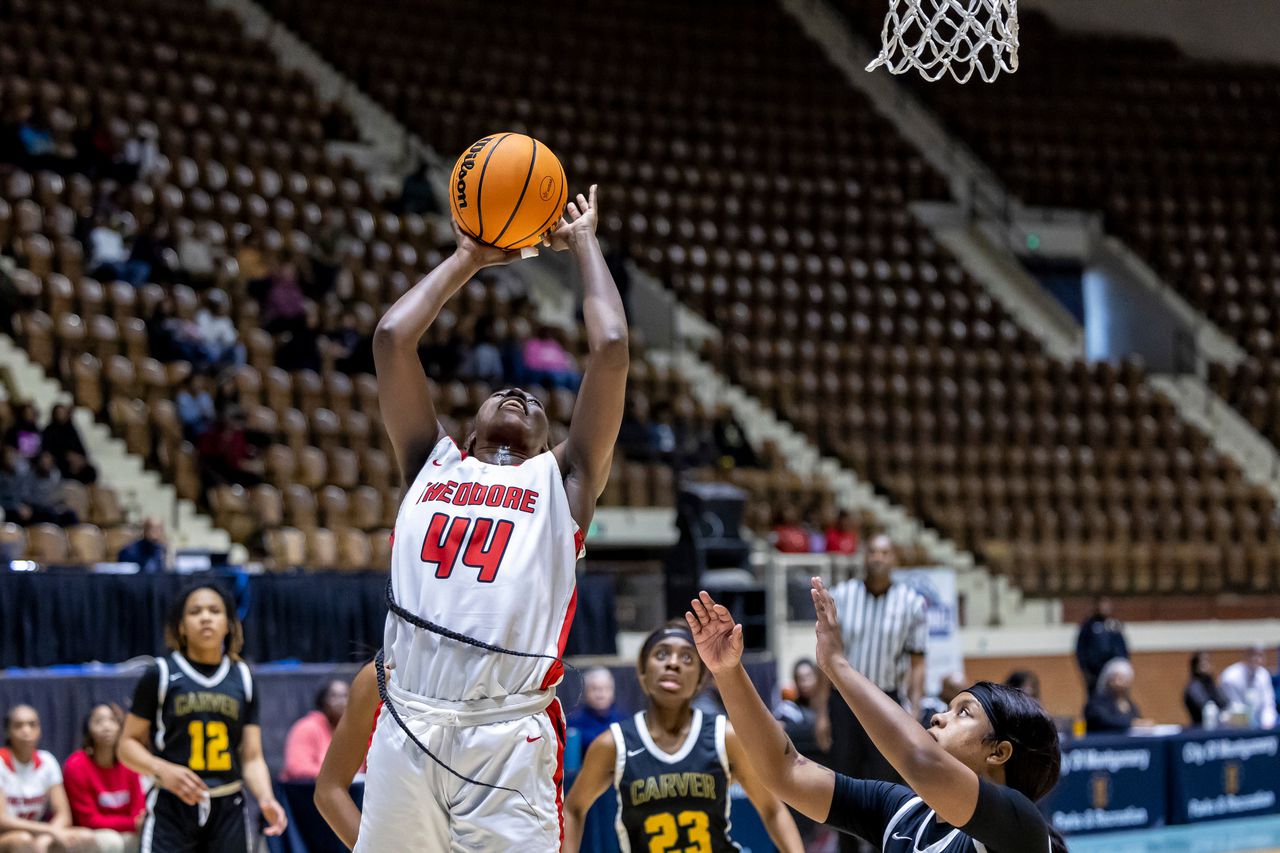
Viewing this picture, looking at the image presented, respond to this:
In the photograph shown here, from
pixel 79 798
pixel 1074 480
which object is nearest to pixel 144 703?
pixel 79 798

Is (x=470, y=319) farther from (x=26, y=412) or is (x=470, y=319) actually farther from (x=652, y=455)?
(x=26, y=412)

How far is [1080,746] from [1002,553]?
478 centimetres

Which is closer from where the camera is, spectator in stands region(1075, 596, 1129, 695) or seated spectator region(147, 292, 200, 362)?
seated spectator region(147, 292, 200, 362)

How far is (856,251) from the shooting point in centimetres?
1955

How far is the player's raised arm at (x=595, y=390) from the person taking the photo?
3686 mm

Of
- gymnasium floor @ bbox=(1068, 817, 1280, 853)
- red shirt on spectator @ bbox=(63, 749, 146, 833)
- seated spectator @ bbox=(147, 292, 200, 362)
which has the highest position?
seated spectator @ bbox=(147, 292, 200, 362)

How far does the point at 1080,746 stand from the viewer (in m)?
11.5

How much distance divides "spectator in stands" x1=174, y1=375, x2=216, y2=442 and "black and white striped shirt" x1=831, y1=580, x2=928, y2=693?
6.35m

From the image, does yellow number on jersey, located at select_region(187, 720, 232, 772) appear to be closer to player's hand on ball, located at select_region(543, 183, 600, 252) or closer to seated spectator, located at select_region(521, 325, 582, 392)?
player's hand on ball, located at select_region(543, 183, 600, 252)

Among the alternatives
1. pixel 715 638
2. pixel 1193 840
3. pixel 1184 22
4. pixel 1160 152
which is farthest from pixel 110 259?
pixel 1184 22

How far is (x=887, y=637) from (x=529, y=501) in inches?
183

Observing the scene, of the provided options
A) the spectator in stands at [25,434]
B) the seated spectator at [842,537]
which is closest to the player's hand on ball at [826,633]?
the spectator in stands at [25,434]

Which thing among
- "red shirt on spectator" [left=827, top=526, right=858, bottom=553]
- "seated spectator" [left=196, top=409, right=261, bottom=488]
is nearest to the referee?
"seated spectator" [left=196, top=409, right=261, bottom=488]

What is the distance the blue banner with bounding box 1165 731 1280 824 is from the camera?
12.3m
